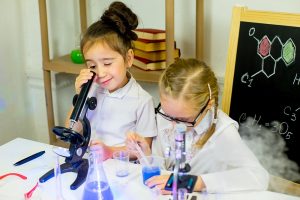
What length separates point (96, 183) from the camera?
1.14 meters

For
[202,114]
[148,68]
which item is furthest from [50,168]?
[148,68]

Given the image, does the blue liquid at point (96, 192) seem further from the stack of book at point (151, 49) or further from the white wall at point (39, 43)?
the white wall at point (39, 43)

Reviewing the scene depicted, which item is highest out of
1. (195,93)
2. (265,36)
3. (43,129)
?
(265,36)

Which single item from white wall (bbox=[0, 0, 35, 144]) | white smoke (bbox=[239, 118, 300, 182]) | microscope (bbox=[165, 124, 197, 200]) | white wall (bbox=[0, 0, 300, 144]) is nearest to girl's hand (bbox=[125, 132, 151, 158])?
microscope (bbox=[165, 124, 197, 200])

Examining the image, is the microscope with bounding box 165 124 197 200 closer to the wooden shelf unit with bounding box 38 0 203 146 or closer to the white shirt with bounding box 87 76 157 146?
the white shirt with bounding box 87 76 157 146

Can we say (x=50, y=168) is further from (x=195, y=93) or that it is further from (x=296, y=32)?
(x=296, y=32)

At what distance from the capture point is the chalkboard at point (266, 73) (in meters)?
1.70

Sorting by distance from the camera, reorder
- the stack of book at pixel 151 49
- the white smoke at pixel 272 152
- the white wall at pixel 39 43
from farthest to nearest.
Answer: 1. the white wall at pixel 39 43
2. the stack of book at pixel 151 49
3. the white smoke at pixel 272 152

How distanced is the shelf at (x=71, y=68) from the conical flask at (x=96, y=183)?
0.97 m

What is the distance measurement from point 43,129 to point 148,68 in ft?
4.04

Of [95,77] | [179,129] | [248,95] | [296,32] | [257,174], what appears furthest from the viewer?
[248,95]

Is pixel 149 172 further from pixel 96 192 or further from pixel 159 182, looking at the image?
pixel 96 192

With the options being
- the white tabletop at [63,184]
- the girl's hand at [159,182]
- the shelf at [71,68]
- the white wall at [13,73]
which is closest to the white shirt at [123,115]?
the white tabletop at [63,184]

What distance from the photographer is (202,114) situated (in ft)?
4.55
